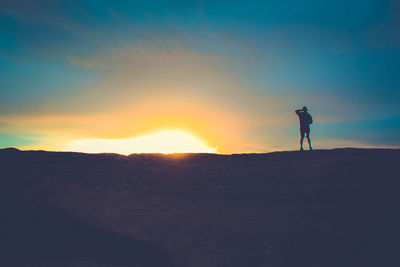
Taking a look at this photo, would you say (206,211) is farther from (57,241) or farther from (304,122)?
(304,122)

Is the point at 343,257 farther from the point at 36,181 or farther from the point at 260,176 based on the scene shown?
the point at 36,181

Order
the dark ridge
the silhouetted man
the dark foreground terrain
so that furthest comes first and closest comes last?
1. the silhouetted man
2. the dark ridge
3. the dark foreground terrain

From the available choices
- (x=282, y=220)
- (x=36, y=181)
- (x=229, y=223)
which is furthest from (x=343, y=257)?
(x=36, y=181)

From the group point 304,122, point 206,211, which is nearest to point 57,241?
point 206,211

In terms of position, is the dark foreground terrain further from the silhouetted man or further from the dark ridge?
the silhouetted man

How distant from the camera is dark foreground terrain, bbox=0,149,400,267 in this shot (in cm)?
910

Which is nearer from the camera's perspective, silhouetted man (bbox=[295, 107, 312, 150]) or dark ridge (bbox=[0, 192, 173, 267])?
dark ridge (bbox=[0, 192, 173, 267])

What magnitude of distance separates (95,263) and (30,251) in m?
3.34

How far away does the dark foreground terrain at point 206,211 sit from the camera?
910 cm

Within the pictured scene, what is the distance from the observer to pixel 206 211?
442 inches

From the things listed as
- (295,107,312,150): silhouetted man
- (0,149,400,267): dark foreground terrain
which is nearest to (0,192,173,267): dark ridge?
(0,149,400,267): dark foreground terrain

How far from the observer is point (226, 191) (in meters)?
12.7

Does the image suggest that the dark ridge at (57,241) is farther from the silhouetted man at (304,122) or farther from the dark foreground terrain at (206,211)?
the silhouetted man at (304,122)

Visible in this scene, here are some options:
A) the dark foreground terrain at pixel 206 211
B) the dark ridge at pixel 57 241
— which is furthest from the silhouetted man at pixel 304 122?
the dark ridge at pixel 57 241
